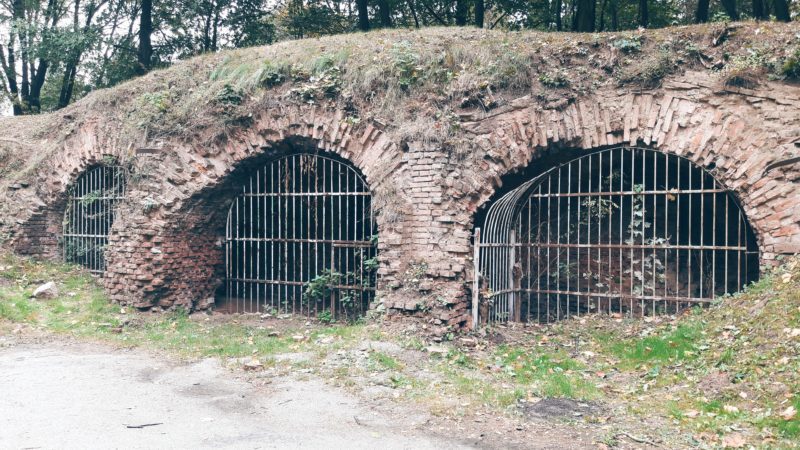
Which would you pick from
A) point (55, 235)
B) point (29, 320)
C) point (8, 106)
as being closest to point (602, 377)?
point (29, 320)

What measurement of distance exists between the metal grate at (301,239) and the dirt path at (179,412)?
2.60 m

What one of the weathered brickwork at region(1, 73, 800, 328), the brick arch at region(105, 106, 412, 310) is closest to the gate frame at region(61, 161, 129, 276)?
the weathered brickwork at region(1, 73, 800, 328)

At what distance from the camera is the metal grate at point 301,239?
28.7 ft

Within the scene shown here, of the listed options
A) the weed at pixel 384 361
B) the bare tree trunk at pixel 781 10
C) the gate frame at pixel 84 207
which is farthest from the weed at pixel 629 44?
the gate frame at pixel 84 207

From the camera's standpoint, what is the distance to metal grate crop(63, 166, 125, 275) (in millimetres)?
10484

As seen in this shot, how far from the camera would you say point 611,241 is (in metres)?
9.39

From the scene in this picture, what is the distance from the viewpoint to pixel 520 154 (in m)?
7.48

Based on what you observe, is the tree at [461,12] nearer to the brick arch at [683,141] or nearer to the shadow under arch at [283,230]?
the shadow under arch at [283,230]

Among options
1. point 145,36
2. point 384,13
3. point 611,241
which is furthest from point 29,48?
point 611,241

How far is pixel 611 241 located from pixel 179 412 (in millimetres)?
6749

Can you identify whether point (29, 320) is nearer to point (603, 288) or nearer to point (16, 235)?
point (16, 235)

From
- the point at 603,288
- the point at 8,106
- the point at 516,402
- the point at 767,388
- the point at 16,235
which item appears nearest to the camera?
the point at 767,388

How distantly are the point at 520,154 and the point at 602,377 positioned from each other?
9.19ft

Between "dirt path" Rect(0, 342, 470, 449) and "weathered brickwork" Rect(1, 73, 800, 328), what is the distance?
2356 millimetres
